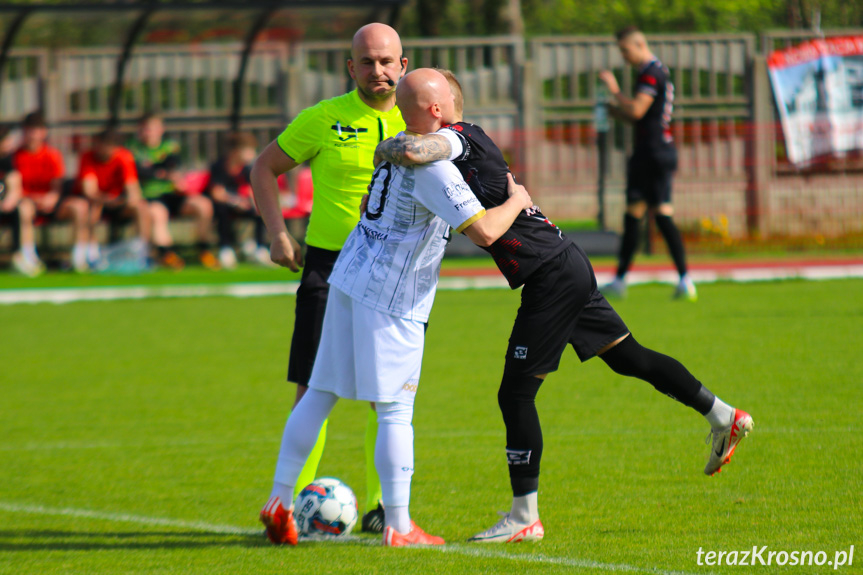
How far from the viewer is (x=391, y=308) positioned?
13.0ft

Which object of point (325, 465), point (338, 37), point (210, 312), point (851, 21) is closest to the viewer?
point (325, 465)

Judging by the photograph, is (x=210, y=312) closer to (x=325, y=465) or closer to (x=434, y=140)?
(x=325, y=465)

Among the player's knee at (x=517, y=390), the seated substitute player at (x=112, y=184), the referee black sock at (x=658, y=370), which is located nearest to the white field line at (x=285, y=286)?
the seated substitute player at (x=112, y=184)

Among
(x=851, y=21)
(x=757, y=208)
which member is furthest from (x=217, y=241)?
(x=851, y=21)

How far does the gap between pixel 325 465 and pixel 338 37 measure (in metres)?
13.4

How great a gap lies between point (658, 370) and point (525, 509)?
0.88 m

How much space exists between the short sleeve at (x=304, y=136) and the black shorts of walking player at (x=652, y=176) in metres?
6.51

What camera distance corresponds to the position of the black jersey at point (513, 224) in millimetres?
4008

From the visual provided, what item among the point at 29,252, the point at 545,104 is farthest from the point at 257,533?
the point at 545,104

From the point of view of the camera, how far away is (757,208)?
1592 cm

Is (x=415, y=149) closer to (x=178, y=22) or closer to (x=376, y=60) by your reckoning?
(x=376, y=60)

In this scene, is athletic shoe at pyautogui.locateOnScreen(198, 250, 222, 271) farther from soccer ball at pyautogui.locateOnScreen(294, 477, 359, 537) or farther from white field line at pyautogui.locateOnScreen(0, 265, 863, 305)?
soccer ball at pyautogui.locateOnScreen(294, 477, 359, 537)

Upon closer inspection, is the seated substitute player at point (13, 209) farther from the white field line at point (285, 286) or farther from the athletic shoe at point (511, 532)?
the athletic shoe at point (511, 532)

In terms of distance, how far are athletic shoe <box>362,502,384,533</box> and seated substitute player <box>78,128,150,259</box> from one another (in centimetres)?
1111
